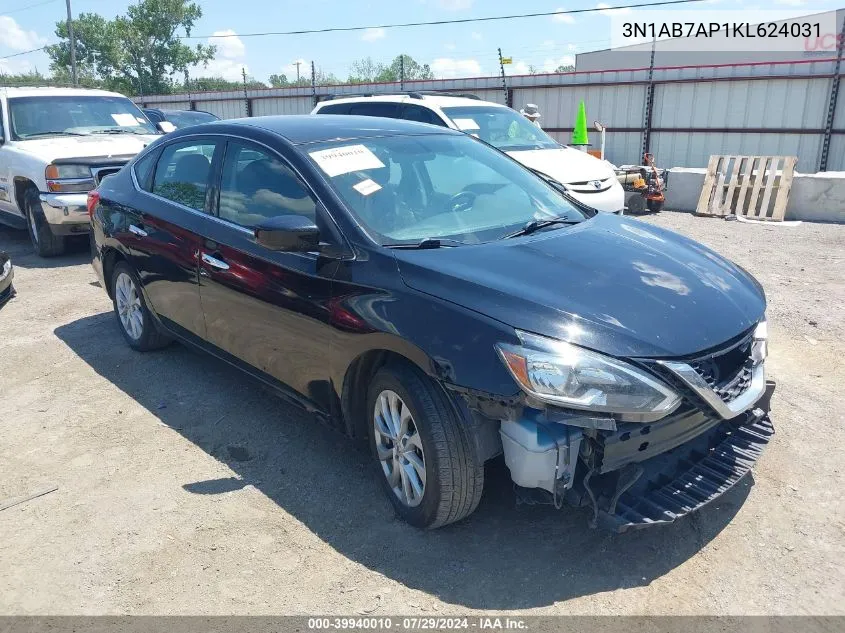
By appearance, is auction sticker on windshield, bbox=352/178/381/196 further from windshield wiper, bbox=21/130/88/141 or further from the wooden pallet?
the wooden pallet

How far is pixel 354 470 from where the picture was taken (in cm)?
368

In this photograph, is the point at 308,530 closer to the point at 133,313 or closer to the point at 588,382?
the point at 588,382

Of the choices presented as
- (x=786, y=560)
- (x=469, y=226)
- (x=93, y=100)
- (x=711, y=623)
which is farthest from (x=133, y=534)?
(x=93, y=100)

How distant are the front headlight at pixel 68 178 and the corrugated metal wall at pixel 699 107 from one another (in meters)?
11.4

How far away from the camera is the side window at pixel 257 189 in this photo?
11.7 feet

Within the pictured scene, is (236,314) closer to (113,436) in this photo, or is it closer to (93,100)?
(113,436)

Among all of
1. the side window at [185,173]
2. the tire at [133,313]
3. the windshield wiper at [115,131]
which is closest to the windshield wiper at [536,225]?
the side window at [185,173]

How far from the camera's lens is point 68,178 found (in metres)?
8.02

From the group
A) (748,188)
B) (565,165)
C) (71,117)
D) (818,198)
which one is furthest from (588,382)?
(748,188)

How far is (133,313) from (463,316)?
3483 millimetres

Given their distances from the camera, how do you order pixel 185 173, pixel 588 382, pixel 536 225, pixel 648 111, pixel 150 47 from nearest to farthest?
pixel 588 382
pixel 536 225
pixel 185 173
pixel 648 111
pixel 150 47

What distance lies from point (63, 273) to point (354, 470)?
233 inches

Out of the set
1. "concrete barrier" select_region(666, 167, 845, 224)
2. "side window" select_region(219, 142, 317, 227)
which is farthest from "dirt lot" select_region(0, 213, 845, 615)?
"concrete barrier" select_region(666, 167, 845, 224)

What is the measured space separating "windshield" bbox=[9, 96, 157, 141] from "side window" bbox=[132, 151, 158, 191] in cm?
456
